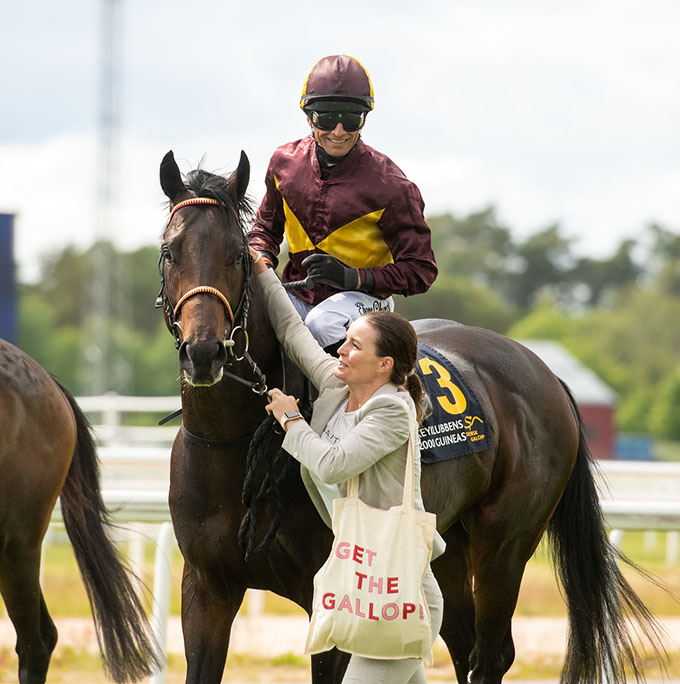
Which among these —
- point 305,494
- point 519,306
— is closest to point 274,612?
point 305,494

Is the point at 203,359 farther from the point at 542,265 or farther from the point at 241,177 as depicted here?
the point at 542,265

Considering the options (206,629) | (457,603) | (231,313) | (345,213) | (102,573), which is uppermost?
(345,213)

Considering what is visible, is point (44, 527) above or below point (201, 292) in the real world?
below

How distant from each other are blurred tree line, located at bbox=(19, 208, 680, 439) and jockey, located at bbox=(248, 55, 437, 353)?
124 ft

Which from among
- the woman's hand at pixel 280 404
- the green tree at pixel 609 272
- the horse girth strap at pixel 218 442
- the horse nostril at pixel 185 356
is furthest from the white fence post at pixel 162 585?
the green tree at pixel 609 272

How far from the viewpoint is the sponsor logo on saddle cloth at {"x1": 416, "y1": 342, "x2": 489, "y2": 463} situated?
440 centimetres

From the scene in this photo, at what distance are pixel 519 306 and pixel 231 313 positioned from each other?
72.5 metres

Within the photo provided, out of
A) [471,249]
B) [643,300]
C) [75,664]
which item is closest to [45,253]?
[471,249]

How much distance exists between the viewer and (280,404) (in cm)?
371

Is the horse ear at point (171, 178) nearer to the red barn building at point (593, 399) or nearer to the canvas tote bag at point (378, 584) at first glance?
the canvas tote bag at point (378, 584)

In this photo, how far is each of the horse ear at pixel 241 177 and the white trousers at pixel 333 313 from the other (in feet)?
1.71

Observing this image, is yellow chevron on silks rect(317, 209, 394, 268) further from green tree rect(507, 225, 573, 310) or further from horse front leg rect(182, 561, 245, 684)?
green tree rect(507, 225, 573, 310)

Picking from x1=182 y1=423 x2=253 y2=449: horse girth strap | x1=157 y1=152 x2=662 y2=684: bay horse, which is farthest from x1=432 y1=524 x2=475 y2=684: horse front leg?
x1=182 y1=423 x2=253 y2=449: horse girth strap

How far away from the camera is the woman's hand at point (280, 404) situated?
369cm
